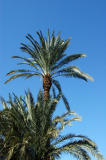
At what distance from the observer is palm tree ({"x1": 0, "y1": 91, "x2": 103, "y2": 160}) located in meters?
14.7

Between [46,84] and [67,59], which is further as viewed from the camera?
[67,59]

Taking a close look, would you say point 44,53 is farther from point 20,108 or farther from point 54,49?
point 20,108

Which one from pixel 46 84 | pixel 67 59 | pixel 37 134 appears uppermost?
pixel 67 59

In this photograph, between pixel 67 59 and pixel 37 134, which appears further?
pixel 67 59

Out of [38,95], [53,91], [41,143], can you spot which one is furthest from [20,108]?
[53,91]

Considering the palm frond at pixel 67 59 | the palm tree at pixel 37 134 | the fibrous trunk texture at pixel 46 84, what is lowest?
the palm tree at pixel 37 134

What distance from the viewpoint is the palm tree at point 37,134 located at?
48.1ft

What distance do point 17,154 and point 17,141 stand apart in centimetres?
106

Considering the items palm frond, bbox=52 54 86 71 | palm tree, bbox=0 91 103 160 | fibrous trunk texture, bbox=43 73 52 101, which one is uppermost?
palm frond, bbox=52 54 86 71

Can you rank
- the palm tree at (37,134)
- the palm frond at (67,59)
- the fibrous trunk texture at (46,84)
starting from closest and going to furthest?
the palm tree at (37,134)
the fibrous trunk texture at (46,84)
the palm frond at (67,59)

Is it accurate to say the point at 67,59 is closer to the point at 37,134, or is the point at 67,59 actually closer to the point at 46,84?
the point at 46,84

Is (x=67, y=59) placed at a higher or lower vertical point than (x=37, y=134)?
higher

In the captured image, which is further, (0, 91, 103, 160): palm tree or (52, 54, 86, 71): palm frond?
(52, 54, 86, 71): palm frond

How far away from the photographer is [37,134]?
1559 centimetres
